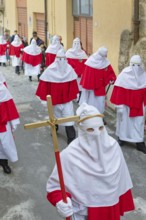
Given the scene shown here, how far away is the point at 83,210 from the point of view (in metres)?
3.52

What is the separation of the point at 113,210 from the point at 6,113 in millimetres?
3069

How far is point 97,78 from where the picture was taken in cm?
857

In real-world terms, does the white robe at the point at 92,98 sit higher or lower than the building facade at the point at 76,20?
lower

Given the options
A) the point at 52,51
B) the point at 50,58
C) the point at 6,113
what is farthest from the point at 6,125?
the point at 52,51

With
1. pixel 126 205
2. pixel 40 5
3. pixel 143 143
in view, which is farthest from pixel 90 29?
pixel 126 205

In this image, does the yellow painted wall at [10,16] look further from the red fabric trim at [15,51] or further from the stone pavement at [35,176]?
the stone pavement at [35,176]

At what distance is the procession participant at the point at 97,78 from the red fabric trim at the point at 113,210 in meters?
5.01

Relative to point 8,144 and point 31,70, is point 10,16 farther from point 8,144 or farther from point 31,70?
point 8,144

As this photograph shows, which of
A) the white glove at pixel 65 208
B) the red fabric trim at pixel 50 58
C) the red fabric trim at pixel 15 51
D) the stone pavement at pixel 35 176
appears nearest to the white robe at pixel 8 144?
the stone pavement at pixel 35 176

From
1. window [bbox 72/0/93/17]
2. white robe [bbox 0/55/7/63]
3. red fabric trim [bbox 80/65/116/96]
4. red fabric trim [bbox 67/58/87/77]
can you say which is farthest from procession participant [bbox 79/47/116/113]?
white robe [bbox 0/55/7/63]

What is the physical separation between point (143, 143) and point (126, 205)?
4009 mm

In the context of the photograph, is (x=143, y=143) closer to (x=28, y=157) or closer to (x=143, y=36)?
(x=28, y=157)

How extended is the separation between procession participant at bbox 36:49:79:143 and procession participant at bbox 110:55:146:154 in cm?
87

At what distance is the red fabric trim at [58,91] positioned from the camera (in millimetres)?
7551
